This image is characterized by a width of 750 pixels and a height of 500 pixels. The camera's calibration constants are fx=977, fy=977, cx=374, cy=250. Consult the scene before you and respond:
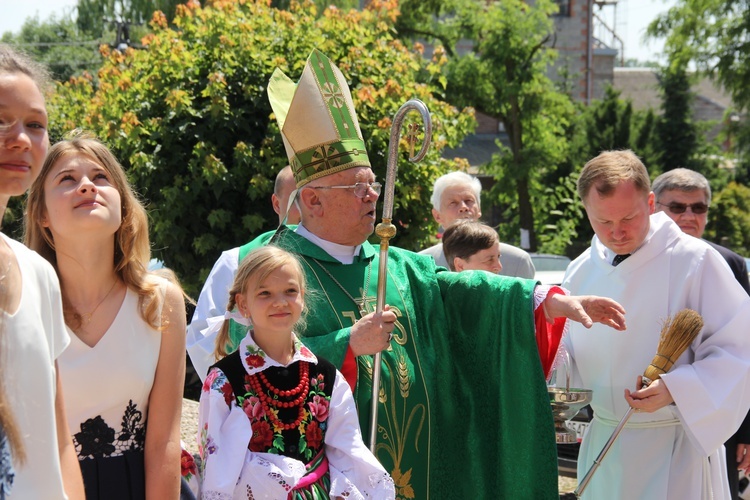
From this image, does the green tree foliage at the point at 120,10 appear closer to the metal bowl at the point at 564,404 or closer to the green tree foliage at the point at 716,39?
the green tree foliage at the point at 716,39

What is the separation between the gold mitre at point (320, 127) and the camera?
4102 millimetres

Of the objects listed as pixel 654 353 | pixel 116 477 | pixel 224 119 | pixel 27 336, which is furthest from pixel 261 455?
pixel 224 119

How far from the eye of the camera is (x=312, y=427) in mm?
3180

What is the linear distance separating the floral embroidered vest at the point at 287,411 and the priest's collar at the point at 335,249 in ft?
2.85

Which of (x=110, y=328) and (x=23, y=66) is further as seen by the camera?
(x=110, y=328)

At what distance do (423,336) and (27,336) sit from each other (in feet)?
7.54

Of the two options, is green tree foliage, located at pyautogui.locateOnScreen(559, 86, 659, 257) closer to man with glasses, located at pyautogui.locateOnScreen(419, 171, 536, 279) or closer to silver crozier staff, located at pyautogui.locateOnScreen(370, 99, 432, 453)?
man with glasses, located at pyautogui.locateOnScreen(419, 171, 536, 279)

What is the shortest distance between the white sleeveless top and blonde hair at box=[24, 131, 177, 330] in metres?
0.08

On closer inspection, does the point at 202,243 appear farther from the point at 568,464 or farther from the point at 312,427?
the point at 312,427

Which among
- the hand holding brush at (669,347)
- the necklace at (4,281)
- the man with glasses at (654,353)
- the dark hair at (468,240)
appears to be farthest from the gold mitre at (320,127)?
the necklace at (4,281)

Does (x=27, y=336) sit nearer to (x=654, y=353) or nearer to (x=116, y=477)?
(x=116, y=477)

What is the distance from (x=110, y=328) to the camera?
110 inches

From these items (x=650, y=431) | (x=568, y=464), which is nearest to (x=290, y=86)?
(x=650, y=431)

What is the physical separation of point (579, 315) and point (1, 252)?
2.20 metres
